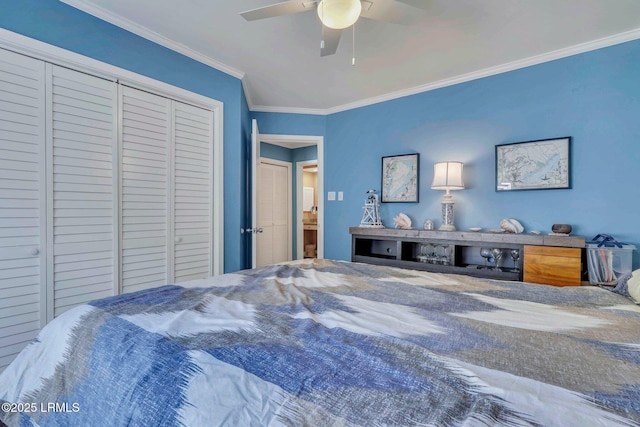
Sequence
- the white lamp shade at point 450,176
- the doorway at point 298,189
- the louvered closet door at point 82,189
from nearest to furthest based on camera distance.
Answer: the louvered closet door at point 82,189, the white lamp shade at point 450,176, the doorway at point 298,189

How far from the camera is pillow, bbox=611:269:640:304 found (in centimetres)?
118

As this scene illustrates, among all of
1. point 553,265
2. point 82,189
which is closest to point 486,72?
point 553,265

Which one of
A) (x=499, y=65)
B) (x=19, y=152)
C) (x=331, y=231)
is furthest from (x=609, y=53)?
(x=19, y=152)

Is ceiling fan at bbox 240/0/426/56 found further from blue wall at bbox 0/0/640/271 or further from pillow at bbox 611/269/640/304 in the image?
pillow at bbox 611/269/640/304

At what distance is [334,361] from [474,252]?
2638 millimetres

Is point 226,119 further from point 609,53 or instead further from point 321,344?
point 609,53

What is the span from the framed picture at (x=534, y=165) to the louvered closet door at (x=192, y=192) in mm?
2710

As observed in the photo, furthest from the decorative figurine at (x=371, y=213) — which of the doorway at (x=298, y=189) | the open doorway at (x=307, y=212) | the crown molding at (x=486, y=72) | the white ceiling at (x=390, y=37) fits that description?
the open doorway at (x=307, y=212)

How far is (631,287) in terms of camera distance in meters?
1.23

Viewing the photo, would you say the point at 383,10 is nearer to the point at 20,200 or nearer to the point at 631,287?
the point at 631,287

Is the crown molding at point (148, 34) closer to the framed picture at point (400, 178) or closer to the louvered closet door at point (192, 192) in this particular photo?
the louvered closet door at point (192, 192)

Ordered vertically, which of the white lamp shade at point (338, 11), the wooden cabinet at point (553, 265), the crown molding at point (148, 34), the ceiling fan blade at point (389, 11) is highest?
the crown molding at point (148, 34)

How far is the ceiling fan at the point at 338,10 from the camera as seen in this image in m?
1.50

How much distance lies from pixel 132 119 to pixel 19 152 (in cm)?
72
